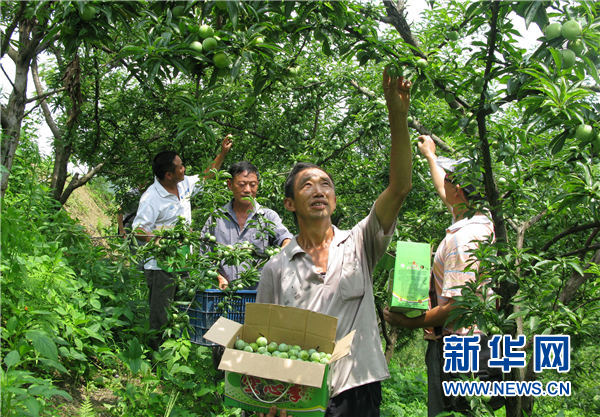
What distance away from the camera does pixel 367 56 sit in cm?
233

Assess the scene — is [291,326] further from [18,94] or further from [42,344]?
[18,94]

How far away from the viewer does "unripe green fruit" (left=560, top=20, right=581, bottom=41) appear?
1809 mm

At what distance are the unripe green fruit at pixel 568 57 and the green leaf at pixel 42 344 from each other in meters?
2.45

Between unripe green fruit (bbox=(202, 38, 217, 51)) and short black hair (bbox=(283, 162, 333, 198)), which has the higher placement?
unripe green fruit (bbox=(202, 38, 217, 51))

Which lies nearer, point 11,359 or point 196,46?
point 196,46

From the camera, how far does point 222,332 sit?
1.85 metres

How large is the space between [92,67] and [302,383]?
404cm

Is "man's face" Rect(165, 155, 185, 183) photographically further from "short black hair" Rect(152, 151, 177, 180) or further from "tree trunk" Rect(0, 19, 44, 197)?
"tree trunk" Rect(0, 19, 44, 197)

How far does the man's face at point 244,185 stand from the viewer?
3.48 metres

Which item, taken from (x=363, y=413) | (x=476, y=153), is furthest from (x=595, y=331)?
(x=363, y=413)

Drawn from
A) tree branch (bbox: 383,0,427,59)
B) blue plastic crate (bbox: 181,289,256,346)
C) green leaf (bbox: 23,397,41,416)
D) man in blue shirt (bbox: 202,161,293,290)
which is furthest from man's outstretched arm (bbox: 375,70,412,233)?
green leaf (bbox: 23,397,41,416)

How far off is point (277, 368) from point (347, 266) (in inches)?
21.1

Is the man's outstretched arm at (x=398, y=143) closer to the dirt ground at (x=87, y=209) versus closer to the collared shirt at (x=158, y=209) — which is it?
the collared shirt at (x=158, y=209)

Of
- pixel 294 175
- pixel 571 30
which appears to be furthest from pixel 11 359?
pixel 571 30
